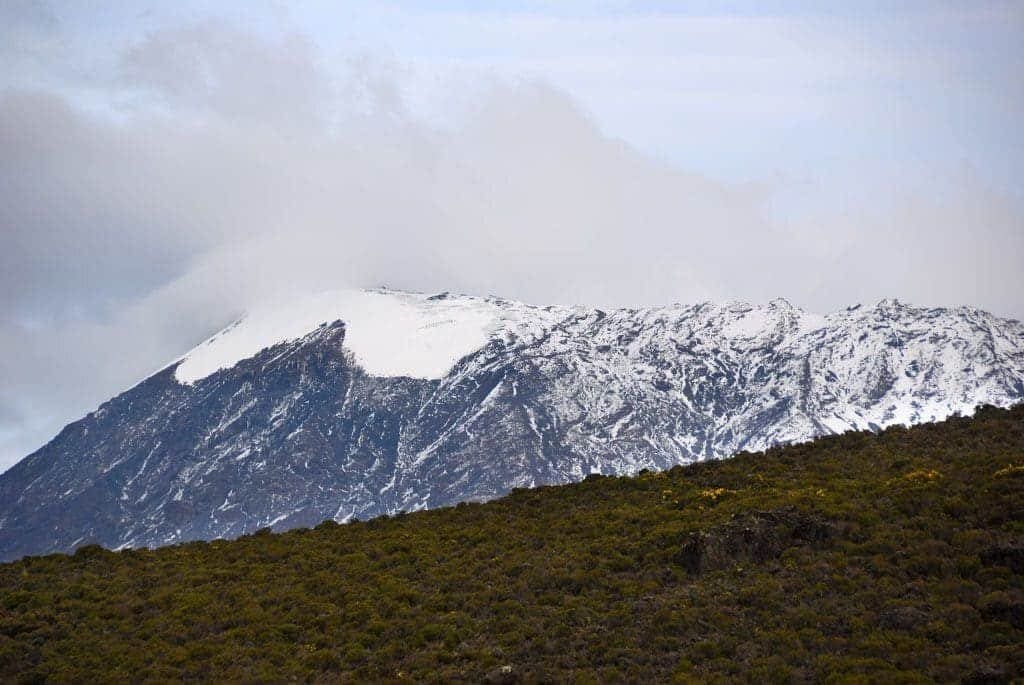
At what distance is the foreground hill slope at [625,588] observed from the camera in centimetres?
4462

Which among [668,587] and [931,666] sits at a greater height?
[668,587]

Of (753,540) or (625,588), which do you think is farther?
(753,540)

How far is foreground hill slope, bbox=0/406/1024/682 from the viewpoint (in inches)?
1757

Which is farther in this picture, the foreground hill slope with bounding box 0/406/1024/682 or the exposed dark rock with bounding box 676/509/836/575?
the exposed dark rock with bounding box 676/509/836/575

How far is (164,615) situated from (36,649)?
18.7 ft

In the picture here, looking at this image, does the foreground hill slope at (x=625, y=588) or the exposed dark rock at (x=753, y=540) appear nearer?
the foreground hill slope at (x=625, y=588)

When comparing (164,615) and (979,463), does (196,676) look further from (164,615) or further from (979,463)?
(979,463)

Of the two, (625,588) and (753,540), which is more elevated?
(753,540)

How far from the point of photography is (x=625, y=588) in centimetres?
5200

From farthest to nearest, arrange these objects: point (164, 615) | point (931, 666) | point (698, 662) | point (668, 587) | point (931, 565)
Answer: point (164, 615), point (668, 587), point (931, 565), point (698, 662), point (931, 666)

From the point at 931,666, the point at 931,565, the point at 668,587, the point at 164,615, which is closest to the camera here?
the point at 931,666

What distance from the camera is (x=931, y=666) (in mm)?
40906

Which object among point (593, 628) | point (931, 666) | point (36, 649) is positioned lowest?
point (931, 666)

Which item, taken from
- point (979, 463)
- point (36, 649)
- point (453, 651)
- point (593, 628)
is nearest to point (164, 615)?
point (36, 649)
